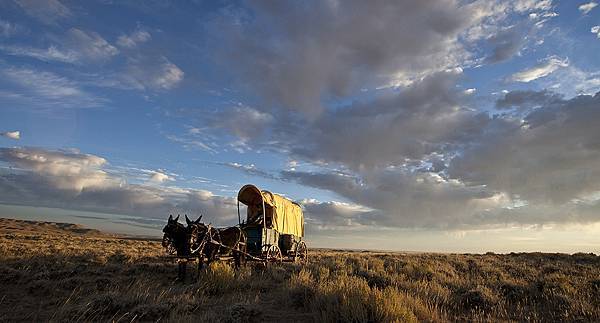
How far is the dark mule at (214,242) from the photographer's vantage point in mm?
13250

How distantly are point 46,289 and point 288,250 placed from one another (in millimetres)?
11649

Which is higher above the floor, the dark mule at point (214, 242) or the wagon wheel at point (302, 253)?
the dark mule at point (214, 242)

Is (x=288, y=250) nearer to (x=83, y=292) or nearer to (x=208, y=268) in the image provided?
(x=208, y=268)

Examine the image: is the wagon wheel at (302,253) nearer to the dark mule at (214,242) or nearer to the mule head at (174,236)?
the dark mule at (214,242)

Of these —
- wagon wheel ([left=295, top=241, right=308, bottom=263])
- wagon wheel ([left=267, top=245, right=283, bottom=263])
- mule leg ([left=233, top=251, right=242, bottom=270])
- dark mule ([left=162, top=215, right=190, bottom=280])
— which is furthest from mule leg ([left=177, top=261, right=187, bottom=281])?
wagon wheel ([left=295, top=241, right=308, bottom=263])

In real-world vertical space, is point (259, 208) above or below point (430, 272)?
above

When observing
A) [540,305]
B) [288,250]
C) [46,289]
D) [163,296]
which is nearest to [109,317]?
[163,296]

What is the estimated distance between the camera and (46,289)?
10727 mm

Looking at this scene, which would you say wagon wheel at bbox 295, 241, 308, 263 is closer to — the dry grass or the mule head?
the dry grass

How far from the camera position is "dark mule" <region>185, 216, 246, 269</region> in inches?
522

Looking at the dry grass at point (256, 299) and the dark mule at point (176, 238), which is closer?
the dry grass at point (256, 299)

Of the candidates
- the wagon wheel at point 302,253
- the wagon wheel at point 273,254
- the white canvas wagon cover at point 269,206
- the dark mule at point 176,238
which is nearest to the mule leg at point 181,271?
the dark mule at point 176,238

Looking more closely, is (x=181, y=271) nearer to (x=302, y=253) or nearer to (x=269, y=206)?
(x=269, y=206)

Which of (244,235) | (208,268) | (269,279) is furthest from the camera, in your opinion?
(244,235)
